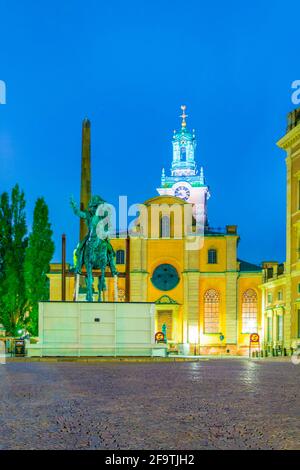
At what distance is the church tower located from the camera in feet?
313

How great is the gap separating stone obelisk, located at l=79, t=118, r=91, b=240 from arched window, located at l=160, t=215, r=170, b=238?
22.9m

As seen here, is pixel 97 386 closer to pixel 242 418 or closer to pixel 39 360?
pixel 242 418

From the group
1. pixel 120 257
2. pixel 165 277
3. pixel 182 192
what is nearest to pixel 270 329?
pixel 165 277

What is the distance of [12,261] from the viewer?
49.7 meters

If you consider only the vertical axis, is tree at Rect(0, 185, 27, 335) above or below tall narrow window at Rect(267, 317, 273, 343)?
above

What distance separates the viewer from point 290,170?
44062mm

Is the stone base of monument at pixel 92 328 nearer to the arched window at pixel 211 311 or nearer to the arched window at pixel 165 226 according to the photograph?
the arched window at pixel 211 311

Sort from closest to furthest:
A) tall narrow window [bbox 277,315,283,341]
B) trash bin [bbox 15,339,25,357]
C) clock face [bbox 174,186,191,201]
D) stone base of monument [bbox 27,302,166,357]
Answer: stone base of monument [bbox 27,302,166,357] → trash bin [bbox 15,339,25,357] → tall narrow window [bbox 277,315,283,341] → clock face [bbox 174,186,191,201]

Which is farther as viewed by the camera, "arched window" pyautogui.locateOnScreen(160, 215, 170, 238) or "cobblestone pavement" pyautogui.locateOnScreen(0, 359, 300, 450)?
"arched window" pyautogui.locateOnScreen(160, 215, 170, 238)

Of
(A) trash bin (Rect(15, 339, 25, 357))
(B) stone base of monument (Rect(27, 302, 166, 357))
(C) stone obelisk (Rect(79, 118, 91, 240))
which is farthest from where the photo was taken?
(C) stone obelisk (Rect(79, 118, 91, 240))

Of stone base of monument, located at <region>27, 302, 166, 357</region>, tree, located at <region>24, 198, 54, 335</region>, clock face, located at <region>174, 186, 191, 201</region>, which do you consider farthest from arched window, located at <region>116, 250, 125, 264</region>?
clock face, located at <region>174, 186, 191, 201</region>

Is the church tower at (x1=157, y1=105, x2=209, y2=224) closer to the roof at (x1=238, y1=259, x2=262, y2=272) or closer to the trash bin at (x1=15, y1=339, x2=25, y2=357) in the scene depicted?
the roof at (x1=238, y1=259, x2=262, y2=272)

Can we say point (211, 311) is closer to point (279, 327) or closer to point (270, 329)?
point (270, 329)

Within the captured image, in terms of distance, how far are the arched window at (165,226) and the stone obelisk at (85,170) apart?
22919 mm
